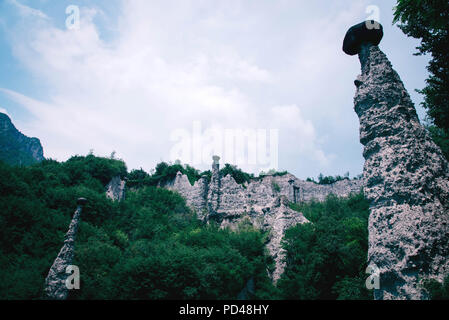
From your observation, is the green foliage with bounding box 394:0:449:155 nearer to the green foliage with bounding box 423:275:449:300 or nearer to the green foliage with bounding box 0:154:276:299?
the green foliage with bounding box 423:275:449:300

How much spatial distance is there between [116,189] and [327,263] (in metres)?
20.2

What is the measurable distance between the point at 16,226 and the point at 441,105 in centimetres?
1989

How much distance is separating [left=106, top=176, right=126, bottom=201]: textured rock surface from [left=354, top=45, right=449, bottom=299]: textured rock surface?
22498 mm

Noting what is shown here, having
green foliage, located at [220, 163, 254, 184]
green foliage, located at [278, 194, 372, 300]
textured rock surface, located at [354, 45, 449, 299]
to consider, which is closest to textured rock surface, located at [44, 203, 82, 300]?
green foliage, located at [278, 194, 372, 300]

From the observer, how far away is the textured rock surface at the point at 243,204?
1559cm

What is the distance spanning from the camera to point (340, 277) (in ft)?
36.7

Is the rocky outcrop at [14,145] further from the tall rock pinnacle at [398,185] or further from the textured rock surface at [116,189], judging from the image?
the tall rock pinnacle at [398,185]

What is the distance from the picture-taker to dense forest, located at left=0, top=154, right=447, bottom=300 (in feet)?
37.4

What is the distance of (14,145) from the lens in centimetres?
3688

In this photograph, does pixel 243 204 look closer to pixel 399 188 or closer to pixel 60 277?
pixel 60 277
